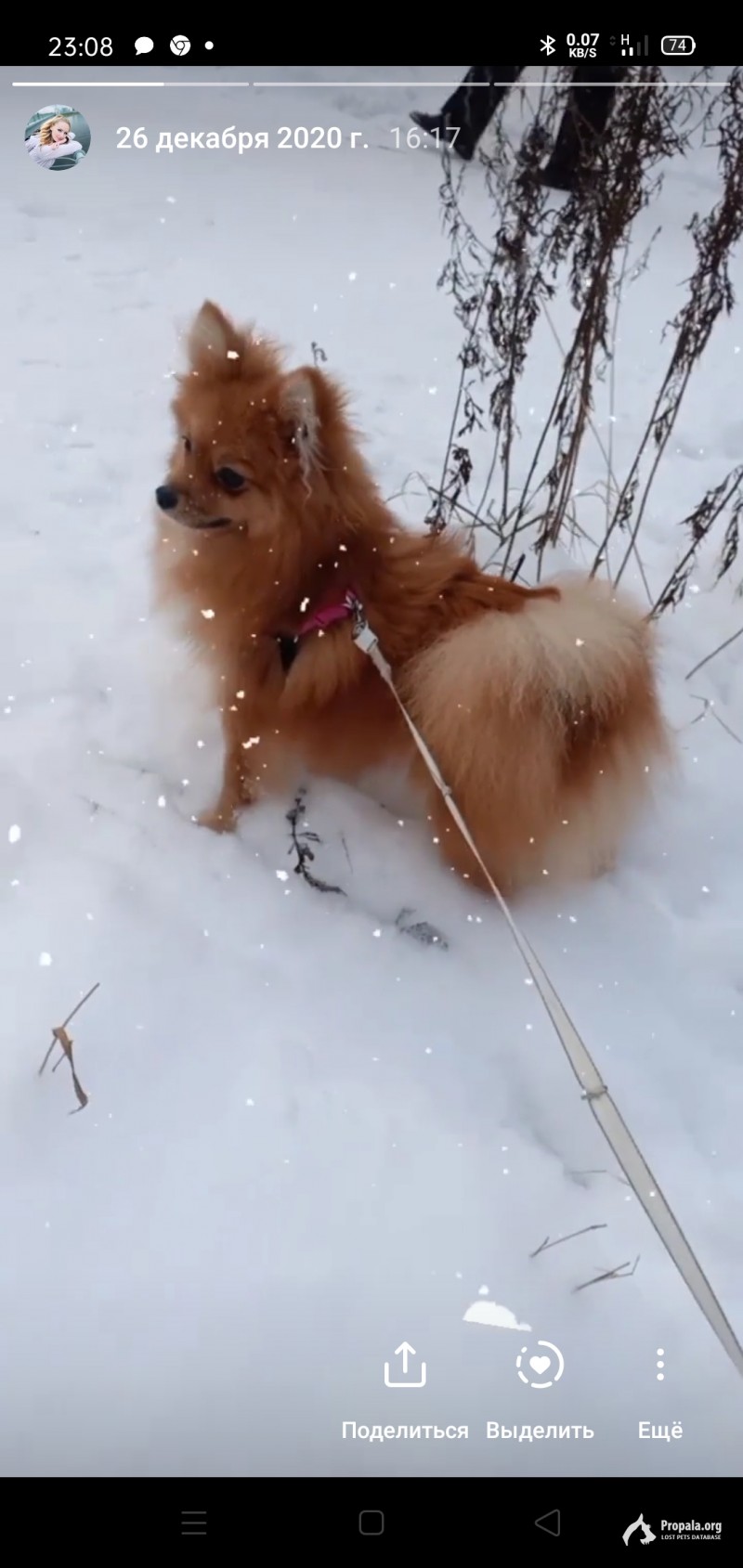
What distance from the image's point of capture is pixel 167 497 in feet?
6.06

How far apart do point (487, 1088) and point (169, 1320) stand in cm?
70

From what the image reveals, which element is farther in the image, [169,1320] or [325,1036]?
[325,1036]

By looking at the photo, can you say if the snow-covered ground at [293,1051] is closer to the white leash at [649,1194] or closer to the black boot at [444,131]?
the black boot at [444,131]

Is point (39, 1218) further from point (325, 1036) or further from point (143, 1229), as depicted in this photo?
point (325, 1036)

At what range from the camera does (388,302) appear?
11.0ft

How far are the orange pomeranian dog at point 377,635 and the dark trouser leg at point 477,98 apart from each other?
2.13 feet
